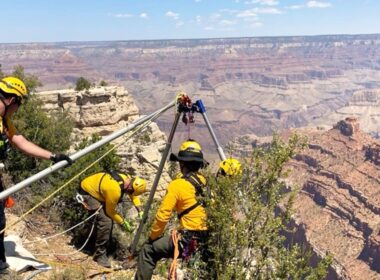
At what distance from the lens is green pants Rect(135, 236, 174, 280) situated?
222 inches

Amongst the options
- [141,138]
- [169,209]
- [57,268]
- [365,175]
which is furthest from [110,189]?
[365,175]

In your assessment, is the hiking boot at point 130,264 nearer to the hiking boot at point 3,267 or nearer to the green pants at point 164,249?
the green pants at point 164,249

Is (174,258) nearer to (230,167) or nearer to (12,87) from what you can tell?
(230,167)

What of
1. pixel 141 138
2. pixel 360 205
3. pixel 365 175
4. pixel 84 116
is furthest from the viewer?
pixel 365 175

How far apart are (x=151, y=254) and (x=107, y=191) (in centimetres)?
213

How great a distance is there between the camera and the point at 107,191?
294 inches

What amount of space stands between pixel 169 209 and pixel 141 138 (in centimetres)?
1849

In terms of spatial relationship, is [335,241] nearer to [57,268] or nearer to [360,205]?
[360,205]

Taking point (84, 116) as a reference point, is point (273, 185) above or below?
above

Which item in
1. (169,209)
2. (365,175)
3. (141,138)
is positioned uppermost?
(169,209)

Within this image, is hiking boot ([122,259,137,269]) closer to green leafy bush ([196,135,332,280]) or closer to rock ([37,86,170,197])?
green leafy bush ([196,135,332,280])

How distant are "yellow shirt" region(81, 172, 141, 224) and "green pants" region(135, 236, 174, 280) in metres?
1.96

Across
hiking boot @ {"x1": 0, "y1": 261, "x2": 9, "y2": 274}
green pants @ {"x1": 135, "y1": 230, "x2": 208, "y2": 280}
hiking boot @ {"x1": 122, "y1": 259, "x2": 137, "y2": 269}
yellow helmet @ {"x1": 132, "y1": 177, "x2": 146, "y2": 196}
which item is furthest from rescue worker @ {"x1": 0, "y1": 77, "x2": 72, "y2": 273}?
hiking boot @ {"x1": 122, "y1": 259, "x2": 137, "y2": 269}

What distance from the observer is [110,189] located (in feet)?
24.3
